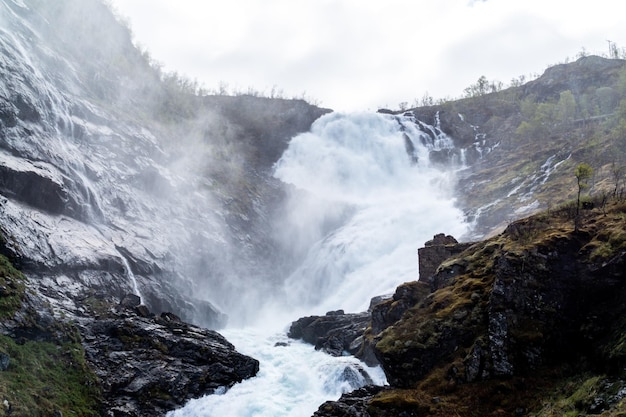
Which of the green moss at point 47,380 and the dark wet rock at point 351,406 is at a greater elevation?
the green moss at point 47,380

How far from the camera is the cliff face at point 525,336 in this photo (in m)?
18.8

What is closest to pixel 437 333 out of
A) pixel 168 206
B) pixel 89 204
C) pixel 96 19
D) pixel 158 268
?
pixel 158 268

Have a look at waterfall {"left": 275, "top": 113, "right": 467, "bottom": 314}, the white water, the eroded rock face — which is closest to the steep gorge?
the eroded rock face

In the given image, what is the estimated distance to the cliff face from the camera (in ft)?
61.7

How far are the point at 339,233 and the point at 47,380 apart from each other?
176 ft

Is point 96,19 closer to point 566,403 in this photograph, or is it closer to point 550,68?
point 566,403

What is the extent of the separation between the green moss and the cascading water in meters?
5.52

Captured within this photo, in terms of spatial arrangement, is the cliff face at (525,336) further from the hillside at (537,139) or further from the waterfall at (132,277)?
the waterfall at (132,277)

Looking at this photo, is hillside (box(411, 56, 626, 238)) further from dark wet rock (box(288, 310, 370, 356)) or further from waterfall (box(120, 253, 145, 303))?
waterfall (box(120, 253, 145, 303))

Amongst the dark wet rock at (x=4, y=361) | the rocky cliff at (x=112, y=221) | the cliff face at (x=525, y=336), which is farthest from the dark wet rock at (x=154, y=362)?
the cliff face at (x=525, y=336)

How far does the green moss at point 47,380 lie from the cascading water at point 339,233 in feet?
18.1

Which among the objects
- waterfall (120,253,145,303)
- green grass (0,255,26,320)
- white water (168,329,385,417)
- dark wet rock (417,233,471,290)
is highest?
waterfall (120,253,145,303)

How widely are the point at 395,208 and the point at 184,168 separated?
35.1m

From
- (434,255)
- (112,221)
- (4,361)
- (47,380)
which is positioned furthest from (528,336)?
(112,221)
